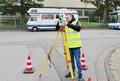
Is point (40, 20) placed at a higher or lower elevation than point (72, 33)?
lower

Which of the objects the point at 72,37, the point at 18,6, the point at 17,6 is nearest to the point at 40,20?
the point at 18,6

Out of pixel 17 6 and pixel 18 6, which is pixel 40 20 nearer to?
pixel 18 6

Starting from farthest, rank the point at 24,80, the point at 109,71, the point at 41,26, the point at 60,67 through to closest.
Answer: the point at 41,26
the point at 60,67
the point at 109,71
the point at 24,80

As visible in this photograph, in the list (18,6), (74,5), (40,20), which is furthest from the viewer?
(74,5)

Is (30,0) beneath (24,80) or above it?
above

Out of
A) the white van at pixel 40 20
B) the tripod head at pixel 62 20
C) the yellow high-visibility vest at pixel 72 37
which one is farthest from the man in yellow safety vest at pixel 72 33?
the white van at pixel 40 20

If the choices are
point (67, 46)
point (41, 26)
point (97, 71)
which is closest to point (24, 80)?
point (67, 46)

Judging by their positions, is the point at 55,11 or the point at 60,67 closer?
the point at 60,67

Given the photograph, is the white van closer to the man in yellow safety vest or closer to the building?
the building

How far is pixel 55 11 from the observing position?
1312 inches

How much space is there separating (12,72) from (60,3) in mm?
48049

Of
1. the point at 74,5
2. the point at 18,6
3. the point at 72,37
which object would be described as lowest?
the point at 74,5

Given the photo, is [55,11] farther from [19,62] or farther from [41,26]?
[19,62]

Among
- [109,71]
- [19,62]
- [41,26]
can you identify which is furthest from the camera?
[41,26]
